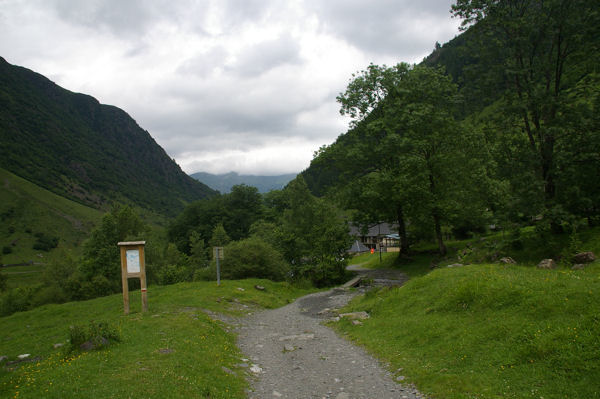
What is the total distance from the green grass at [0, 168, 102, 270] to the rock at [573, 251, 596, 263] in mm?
161544

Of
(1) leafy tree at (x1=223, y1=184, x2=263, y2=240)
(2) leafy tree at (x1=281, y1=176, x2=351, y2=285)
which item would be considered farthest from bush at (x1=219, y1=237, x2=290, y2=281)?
(1) leafy tree at (x1=223, y1=184, x2=263, y2=240)

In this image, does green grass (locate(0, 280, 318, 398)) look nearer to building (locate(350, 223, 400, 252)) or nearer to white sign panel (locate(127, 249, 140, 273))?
white sign panel (locate(127, 249, 140, 273))

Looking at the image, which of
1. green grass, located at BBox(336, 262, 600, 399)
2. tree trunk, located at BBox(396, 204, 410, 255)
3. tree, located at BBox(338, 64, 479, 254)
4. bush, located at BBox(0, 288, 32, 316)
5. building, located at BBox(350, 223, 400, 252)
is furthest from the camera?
building, located at BBox(350, 223, 400, 252)

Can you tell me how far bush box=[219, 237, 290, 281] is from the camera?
34062 millimetres

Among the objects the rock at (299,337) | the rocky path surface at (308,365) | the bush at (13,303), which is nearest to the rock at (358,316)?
the rocky path surface at (308,365)

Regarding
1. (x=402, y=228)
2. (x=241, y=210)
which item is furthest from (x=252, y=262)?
(x=241, y=210)

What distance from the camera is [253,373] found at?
10898 millimetres

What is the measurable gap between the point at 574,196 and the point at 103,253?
54.4 meters

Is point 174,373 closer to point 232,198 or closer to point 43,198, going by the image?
point 232,198

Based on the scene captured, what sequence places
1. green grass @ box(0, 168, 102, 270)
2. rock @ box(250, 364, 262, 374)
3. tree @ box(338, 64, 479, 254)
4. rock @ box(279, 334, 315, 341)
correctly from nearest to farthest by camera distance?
rock @ box(250, 364, 262, 374)
rock @ box(279, 334, 315, 341)
tree @ box(338, 64, 479, 254)
green grass @ box(0, 168, 102, 270)

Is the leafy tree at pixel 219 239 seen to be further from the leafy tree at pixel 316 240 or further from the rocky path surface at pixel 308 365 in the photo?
the rocky path surface at pixel 308 365

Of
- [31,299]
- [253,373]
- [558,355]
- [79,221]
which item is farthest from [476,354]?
[79,221]

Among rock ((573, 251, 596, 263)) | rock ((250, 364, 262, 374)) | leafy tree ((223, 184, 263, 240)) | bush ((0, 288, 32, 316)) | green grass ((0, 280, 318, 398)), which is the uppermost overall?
leafy tree ((223, 184, 263, 240))

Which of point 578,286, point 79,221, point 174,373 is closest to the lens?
point 174,373
